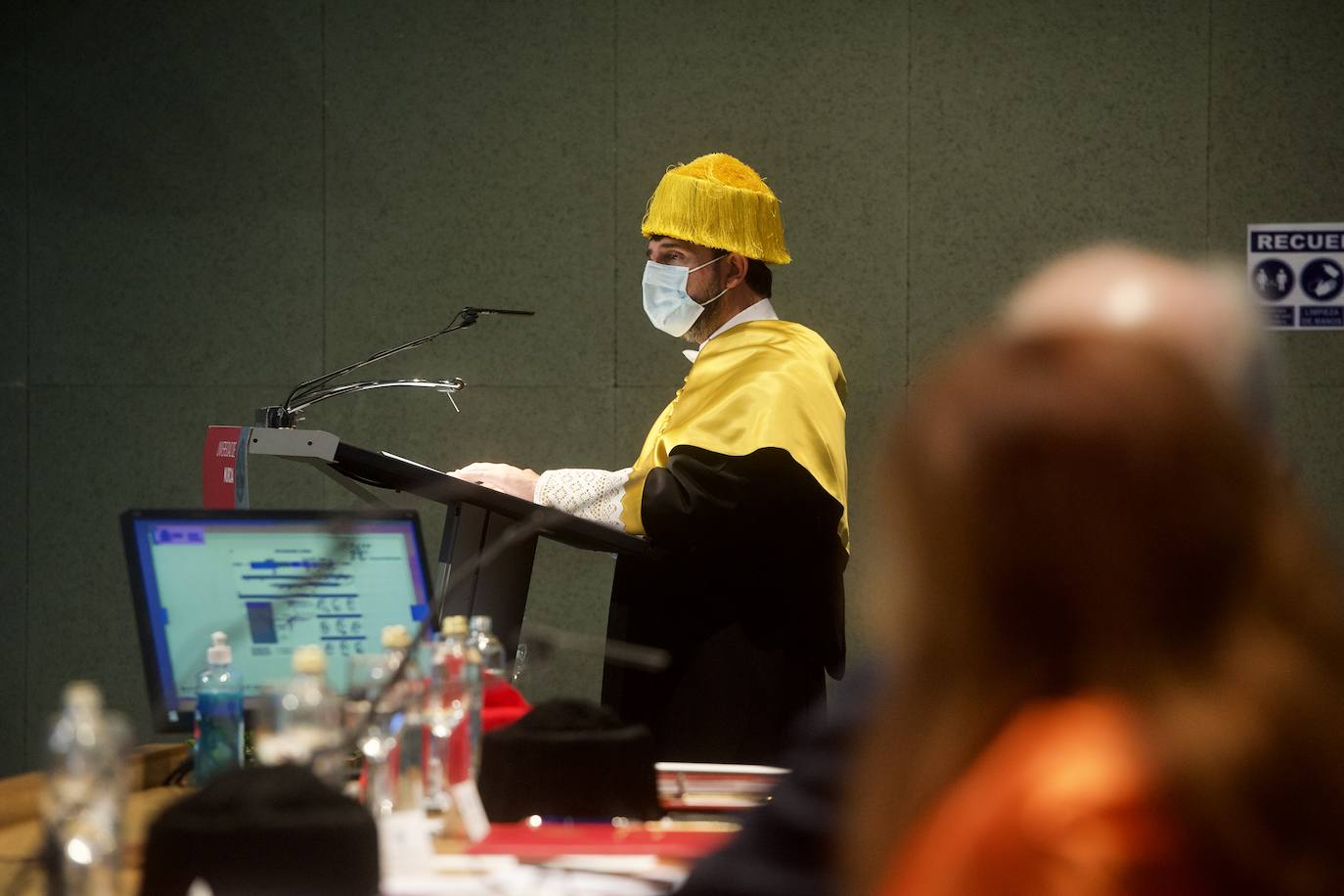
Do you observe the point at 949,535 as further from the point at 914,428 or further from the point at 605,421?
the point at 605,421

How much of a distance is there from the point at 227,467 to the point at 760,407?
3.45 ft

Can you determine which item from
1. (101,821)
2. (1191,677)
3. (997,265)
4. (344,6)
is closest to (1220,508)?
(1191,677)

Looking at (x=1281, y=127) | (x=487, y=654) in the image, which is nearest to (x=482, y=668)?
(x=487, y=654)

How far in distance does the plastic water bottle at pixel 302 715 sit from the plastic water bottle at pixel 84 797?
0.29 m

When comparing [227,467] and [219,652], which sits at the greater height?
[227,467]

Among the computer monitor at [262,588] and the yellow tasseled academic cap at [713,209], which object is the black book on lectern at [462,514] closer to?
the computer monitor at [262,588]

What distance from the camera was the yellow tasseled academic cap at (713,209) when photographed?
3227mm

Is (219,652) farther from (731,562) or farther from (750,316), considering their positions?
(750,316)

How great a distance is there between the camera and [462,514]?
250 centimetres

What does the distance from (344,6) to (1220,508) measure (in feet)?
14.4

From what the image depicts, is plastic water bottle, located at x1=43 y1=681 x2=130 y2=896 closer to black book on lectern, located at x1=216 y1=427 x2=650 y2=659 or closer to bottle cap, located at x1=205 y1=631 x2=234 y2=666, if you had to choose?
bottle cap, located at x1=205 y1=631 x2=234 y2=666

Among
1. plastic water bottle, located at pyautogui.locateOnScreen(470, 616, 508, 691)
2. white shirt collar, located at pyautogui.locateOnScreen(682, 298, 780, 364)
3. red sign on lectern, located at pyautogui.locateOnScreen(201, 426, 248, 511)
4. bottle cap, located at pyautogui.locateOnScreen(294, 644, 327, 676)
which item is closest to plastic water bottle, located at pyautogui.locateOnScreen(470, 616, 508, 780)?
plastic water bottle, located at pyautogui.locateOnScreen(470, 616, 508, 691)

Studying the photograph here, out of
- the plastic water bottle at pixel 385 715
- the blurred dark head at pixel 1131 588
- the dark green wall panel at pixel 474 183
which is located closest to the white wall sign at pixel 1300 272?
the dark green wall panel at pixel 474 183

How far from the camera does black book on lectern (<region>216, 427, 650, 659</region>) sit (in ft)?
7.64
